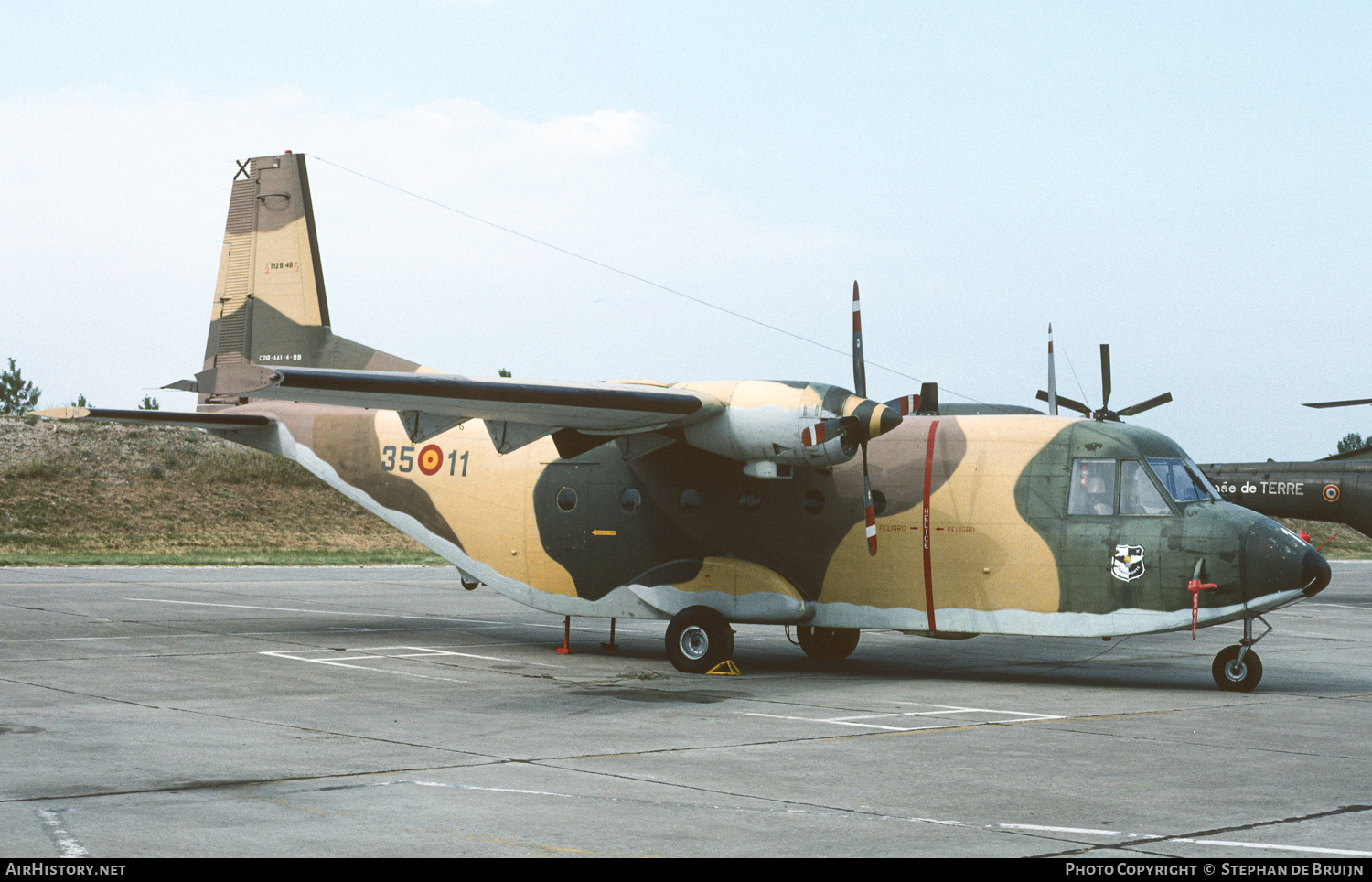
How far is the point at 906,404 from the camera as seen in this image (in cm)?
1480

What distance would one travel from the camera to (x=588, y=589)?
1720 cm

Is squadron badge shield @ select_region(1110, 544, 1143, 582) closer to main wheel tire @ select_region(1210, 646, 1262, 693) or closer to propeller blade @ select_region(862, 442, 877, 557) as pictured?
main wheel tire @ select_region(1210, 646, 1262, 693)

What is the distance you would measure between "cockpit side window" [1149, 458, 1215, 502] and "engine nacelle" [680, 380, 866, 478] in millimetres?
3480

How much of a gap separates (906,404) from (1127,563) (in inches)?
119

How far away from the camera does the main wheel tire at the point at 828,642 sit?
17.5 m

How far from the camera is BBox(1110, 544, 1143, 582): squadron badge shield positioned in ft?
46.8

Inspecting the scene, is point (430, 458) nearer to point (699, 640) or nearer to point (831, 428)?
point (699, 640)

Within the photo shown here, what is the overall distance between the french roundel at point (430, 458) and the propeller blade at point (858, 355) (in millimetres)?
6276

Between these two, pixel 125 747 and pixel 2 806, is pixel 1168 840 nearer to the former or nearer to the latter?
pixel 2 806

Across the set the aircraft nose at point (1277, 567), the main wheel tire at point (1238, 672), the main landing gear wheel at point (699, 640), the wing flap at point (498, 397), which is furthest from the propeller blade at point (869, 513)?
the main wheel tire at point (1238, 672)

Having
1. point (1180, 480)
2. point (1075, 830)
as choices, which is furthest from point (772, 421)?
point (1075, 830)

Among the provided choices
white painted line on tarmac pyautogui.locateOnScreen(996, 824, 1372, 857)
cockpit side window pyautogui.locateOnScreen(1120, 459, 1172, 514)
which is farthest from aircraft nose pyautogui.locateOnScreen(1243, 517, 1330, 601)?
white painted line on tarmac pyautogui.locateOnScreen(996, 824, 1372, 857)
